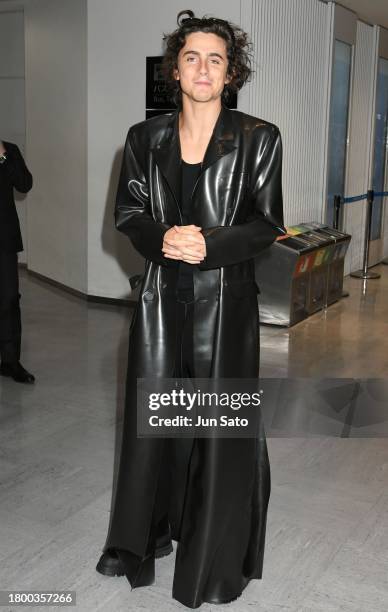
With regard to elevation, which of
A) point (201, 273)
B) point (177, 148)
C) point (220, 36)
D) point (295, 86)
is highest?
point (295, 86)

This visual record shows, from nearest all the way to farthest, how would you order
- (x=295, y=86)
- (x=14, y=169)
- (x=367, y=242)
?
(x=14, y=169)
(x=295, y=86)
(x=367, y=242)

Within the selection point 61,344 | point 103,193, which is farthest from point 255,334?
point 103,193

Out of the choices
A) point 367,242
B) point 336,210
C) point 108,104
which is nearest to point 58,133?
point 108,104

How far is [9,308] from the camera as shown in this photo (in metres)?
5.00

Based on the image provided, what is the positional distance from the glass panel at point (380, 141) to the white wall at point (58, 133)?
441 centimetres

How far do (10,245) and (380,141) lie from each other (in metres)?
7.09

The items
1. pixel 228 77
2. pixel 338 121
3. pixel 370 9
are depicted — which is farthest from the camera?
pixel 338 121

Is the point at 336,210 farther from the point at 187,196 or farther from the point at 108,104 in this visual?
the point at 187,196

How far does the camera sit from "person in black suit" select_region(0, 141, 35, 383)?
4.82m

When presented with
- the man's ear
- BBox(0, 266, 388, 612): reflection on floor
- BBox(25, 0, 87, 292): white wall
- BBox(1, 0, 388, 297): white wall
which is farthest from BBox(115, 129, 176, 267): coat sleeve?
BBox(25, 0, 87, 292): white wall

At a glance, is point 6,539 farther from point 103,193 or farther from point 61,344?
point 103,193

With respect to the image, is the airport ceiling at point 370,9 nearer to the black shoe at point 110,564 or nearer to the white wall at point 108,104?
the white wall at point 108,104

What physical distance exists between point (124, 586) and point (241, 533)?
0.48m

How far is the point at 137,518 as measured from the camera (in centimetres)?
257
